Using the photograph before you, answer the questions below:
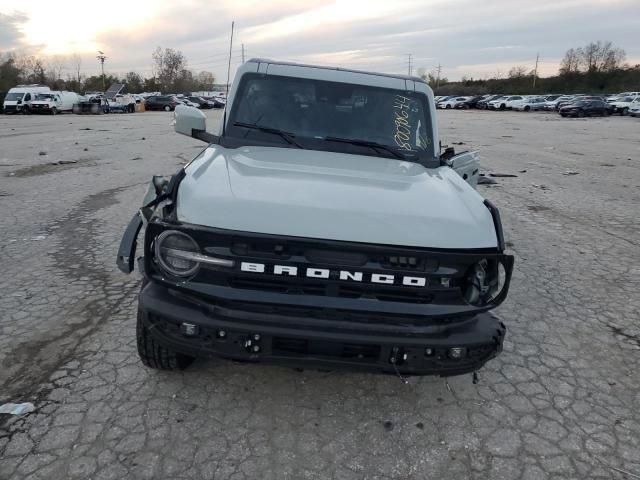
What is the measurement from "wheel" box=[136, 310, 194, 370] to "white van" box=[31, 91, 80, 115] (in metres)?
41.4

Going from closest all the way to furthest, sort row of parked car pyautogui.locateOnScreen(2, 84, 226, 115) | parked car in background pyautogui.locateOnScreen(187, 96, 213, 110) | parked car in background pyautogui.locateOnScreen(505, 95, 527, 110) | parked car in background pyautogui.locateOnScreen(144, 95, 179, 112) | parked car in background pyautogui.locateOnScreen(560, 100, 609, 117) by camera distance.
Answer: row of parked car pyautogui.locateOnScreen(2, 84, 226, 115) → parked car in background pyautogui.locateOnScreen(560, 100, 609, 117) → parked car in background pyautogui.locateOnScreen(144, 95, 179, 112) → parked car in background pyautogui.locateOnScreen(187, 96, 213, 110) → parked car in background pyautogui.locateOnScreen(505, 95, 527, 110)

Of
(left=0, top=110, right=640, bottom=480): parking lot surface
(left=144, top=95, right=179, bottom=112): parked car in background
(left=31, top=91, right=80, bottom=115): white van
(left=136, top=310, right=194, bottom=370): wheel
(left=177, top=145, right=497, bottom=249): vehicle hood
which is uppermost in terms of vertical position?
Result: (left=144, top=95, right=179, bottom=112): parked car in background

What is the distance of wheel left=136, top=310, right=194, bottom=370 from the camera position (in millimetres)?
2975

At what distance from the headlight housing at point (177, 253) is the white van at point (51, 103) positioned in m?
41.7

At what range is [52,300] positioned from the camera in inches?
166

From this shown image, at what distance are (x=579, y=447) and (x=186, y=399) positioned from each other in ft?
7.27

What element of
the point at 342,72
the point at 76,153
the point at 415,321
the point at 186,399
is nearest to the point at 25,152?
the point at 76,153

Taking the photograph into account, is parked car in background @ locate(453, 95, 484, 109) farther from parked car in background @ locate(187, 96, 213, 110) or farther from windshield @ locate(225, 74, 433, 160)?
windshield @ locate(225, 74, 433, 160)

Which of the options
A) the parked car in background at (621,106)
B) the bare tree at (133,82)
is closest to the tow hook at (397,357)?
the parked car in background at (621,106)

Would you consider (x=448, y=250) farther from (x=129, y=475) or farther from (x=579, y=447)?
(x=129, y=475)

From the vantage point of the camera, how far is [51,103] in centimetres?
3822

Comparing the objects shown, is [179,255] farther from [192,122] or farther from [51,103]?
[51,103]

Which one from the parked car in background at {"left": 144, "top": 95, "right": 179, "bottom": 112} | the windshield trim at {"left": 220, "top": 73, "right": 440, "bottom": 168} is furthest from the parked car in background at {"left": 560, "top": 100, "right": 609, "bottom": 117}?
the windshield trim at {"left": 220, "top": 73, "right": 440, "bottom": 168}

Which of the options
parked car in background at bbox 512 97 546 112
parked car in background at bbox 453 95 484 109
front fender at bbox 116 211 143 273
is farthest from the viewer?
parked car in background at bbox 453 95 484 109
